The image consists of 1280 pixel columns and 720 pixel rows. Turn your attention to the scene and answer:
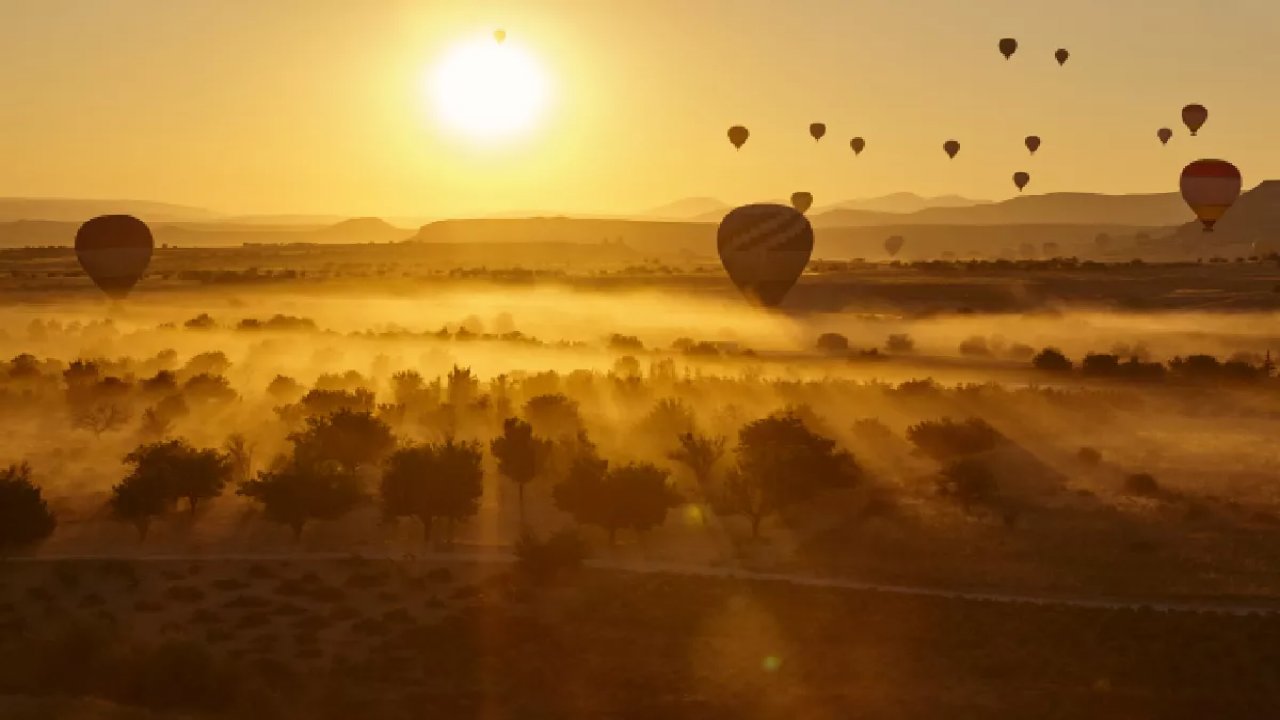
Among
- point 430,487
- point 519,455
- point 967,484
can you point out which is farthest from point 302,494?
point 967,484

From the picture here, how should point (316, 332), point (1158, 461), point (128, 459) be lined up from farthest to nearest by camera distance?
point (316, 332), point (1158, 461), point (128, 459)

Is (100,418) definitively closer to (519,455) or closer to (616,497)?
(519,455)

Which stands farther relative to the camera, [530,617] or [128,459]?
[128,459]

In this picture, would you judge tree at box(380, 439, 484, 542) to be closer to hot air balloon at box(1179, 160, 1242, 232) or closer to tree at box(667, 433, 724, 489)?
tree at box(667, 433, 724, 489)

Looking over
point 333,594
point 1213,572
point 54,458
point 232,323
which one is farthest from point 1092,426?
point 232,323

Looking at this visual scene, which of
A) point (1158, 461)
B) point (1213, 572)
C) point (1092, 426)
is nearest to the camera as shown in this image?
point (1213, 572)

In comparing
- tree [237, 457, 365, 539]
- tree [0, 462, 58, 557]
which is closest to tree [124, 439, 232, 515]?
tree [237, 457, 365, 539]

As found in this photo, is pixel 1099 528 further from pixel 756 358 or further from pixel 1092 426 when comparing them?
pixel 756 358
